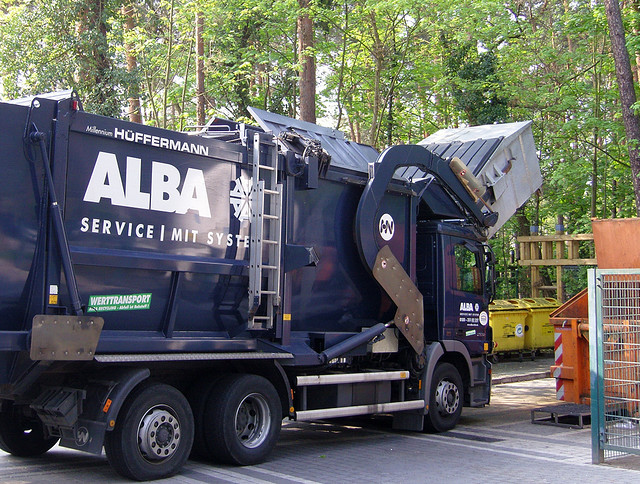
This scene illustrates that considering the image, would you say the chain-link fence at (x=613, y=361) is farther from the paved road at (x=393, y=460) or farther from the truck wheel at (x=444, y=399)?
the truck wheel at (x=444, y=399)

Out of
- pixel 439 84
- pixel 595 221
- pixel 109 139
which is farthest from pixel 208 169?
pixel 439 84

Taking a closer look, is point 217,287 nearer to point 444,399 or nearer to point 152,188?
point 152,188

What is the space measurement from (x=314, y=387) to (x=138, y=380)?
252cm

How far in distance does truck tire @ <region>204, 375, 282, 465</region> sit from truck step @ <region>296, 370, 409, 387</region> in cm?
50

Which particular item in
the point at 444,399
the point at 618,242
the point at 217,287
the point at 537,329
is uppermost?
the point at 618,242

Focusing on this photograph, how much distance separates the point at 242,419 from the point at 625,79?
13.6 metres

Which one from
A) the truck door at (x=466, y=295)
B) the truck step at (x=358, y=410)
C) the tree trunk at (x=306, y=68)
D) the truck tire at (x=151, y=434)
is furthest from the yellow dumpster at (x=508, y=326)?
the truck tire at (x=151, y=434)

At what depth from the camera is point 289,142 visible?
327 inches

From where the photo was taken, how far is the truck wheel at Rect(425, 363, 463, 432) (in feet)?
32.3

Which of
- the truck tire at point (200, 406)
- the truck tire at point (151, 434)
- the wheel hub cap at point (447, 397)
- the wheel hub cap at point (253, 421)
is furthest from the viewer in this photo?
the wheel hub cap at point (447, 397)

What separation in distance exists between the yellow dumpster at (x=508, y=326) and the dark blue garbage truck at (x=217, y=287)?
9297mm

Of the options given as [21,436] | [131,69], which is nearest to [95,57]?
[131,69]

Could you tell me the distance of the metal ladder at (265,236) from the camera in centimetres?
755

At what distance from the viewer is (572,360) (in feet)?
37.1
